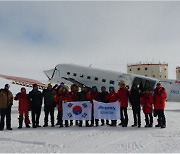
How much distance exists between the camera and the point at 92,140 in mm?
8609

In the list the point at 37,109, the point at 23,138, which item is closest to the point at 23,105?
the point at 37,109

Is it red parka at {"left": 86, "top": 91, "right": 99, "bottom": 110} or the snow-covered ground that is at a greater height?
red parka at {"left": 86, "top": 91, "right": 99, "bottom": 110}

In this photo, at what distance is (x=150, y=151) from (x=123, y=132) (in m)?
3.14

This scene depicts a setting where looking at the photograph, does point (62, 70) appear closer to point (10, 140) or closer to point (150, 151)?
point (10, 140)

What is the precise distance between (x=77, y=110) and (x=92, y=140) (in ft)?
11.0

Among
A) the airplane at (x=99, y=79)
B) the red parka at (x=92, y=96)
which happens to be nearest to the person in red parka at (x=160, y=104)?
the red parka at (x=92, y=96)

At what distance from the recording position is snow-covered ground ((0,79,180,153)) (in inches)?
291

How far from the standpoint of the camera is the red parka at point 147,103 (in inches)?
450

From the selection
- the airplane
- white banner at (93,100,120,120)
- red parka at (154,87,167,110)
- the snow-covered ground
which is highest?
the airplane

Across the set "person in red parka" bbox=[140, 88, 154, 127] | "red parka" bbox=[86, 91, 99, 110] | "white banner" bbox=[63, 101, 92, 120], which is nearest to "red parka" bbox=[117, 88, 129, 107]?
"person in red parka" bbox=[140, 88, 154, 127]

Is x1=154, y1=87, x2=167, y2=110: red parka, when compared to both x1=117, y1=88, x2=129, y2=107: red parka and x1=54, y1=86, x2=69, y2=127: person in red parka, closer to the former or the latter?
x1=117, y1=88, x2=129, y2=107: red parka

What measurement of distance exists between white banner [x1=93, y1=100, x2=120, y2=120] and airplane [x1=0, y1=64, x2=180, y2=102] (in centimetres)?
1085

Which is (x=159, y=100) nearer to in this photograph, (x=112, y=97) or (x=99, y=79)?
(x=112, y=97)

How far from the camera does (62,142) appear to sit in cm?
838
